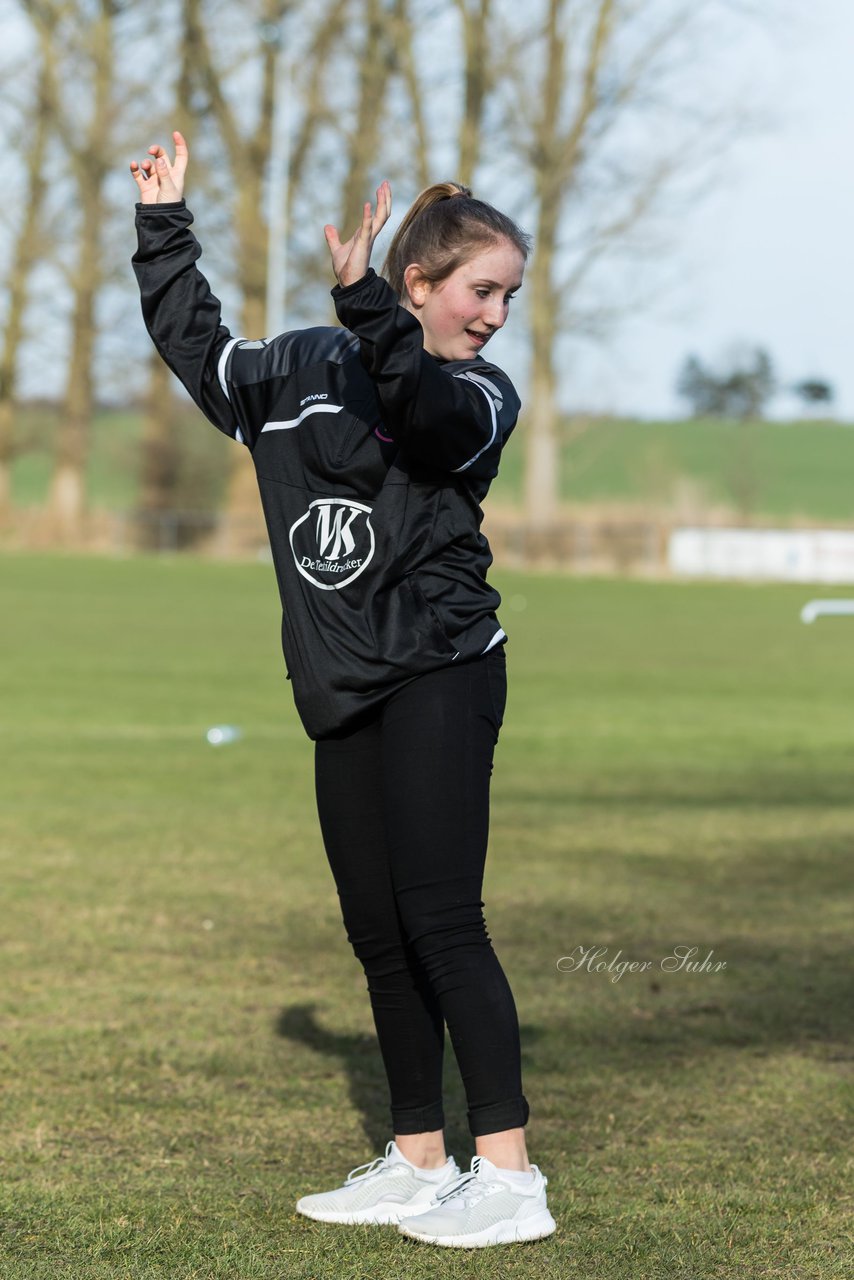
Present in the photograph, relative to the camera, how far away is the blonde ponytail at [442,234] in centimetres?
336

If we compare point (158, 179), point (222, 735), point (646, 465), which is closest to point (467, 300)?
point (158, 179)

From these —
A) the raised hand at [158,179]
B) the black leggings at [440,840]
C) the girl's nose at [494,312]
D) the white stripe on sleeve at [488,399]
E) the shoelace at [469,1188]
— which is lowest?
the shoelace at [469,1188]

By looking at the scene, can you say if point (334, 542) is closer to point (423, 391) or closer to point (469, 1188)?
point (423, 391)

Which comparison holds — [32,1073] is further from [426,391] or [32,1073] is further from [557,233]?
[557,233]

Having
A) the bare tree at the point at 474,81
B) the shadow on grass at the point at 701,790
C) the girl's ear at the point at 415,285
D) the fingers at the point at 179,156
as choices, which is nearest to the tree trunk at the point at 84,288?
the bare tree at the point at 474,81

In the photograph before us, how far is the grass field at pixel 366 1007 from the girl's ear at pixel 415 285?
1712 millimetres

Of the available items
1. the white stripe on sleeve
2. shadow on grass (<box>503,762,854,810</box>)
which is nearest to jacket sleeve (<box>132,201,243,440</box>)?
the white stripe on sleeve

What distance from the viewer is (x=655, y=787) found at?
1038 centimetres

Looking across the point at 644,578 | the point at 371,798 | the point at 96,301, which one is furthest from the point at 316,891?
the point at 96,301

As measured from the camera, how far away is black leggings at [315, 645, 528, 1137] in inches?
133

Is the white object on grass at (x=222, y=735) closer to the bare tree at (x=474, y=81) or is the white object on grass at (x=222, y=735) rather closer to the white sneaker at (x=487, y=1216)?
the white sneaker at (x=487, y=1216)

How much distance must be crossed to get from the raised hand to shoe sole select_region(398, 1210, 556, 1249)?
201 cm

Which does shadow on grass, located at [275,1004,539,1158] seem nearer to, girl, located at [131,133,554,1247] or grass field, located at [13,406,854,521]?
girl, located at [131,133,554,1247]

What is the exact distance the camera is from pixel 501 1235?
3346 mm
